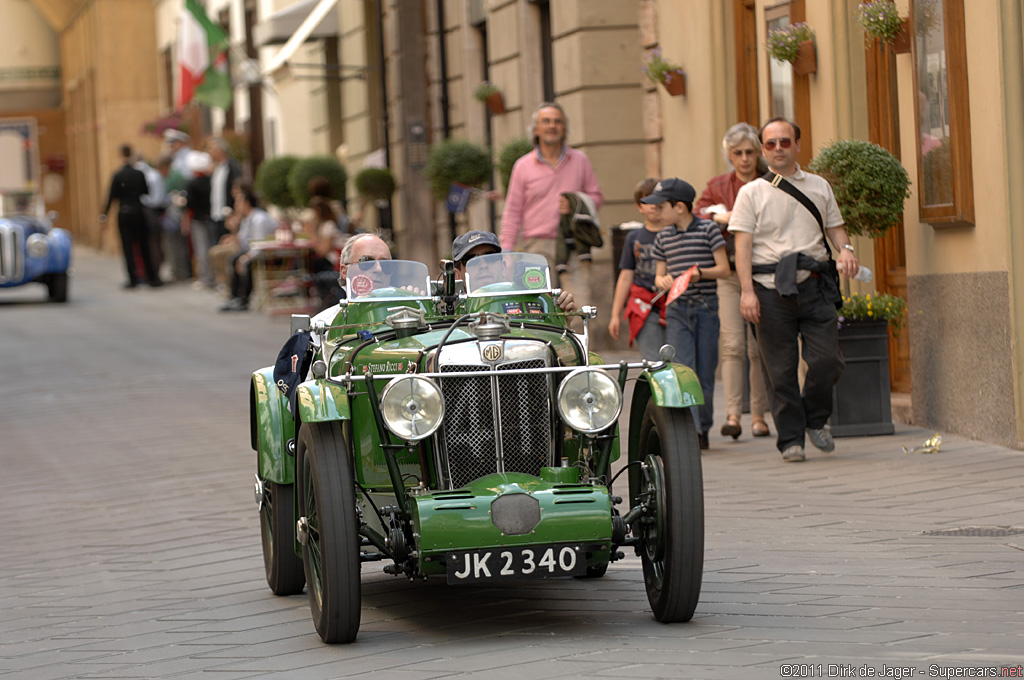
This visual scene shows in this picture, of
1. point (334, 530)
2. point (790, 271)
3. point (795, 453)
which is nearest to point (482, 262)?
point (334, 530)

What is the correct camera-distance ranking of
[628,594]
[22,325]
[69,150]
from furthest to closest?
[69,150], [22,325], [628,594]

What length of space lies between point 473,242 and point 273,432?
1.18 meters

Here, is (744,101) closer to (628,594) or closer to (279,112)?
(628,594)

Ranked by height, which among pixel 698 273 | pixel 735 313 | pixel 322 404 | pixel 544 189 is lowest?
pixel 322 404

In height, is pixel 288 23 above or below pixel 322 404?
above

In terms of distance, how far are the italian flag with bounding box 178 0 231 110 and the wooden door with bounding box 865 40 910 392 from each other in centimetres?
1910

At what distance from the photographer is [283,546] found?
21.9ft

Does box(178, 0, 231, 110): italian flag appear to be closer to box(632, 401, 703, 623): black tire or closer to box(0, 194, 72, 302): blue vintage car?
box(0, 194, 72, 302): blue vintage car

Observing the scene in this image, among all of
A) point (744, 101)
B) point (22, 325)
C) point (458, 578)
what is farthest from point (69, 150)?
point (458, 578)

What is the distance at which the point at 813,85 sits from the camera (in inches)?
473

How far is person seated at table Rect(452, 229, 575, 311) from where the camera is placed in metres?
6.62

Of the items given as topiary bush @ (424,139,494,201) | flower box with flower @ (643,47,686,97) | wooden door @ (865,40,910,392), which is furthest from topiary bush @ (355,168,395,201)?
wooden door @ (865,40,910,392)

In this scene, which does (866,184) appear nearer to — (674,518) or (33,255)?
(674,518)

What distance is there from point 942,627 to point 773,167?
4.34m
